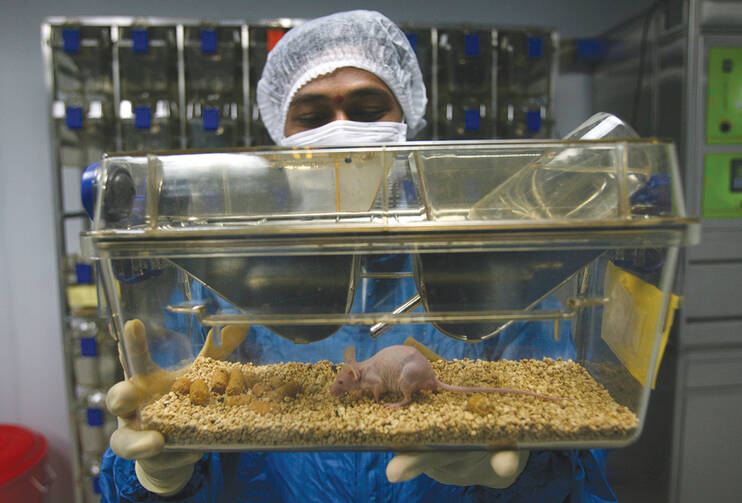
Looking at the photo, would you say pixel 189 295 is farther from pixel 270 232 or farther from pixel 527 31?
pixel 527 31

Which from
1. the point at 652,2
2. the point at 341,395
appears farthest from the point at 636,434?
the point at 652,2

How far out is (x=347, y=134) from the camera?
1074 millimetres

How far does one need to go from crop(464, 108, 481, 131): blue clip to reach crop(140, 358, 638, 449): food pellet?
1451 millimetres

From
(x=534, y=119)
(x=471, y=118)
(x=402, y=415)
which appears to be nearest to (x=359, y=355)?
(x=402, y=415)

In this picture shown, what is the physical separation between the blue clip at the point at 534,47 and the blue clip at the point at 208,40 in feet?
4.81

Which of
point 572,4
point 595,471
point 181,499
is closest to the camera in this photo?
point 181,499

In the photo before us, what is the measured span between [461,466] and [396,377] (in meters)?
0.25

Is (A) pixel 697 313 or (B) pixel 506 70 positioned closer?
(A) pixel 697 313

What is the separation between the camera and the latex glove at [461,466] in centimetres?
64

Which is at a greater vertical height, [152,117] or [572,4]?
[572,4]

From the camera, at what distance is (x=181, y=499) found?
910mm

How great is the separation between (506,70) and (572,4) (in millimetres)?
783

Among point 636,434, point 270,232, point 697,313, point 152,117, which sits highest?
point 152,117

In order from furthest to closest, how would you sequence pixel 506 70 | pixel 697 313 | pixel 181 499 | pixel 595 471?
pixel 506 70
pixel 697 313
pixel 595 471
pixel 181 499
